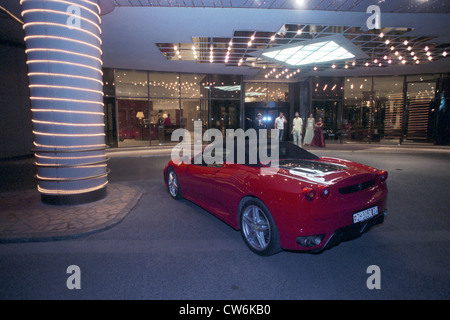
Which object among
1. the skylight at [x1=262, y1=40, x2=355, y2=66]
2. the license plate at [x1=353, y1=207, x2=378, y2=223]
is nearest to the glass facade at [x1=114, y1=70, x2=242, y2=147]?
the skylight at [x1=262, y1=40, x2=355, y2=66]

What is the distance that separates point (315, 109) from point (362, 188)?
18.0 m

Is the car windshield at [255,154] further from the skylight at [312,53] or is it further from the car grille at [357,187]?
the skylight at [312,53]

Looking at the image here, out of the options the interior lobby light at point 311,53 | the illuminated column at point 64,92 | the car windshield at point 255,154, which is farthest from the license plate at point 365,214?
the interior lobby light at point 311,53

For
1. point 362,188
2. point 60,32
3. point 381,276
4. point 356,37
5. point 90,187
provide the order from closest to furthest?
1. point 381,276
2. point 362,188
3. point 60,32
4. point 90,187
5. point 356,37

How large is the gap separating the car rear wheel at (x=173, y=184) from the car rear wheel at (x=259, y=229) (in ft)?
7.71

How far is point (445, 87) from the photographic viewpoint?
18.1m

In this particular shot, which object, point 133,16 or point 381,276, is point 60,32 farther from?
point 381,276

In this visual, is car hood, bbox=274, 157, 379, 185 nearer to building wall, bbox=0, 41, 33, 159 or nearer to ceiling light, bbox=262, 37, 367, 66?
ceiling light, bbox=262, 37, 367, 66

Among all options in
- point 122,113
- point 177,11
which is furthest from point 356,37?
point 122,113

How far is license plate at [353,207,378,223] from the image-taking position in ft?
10.0

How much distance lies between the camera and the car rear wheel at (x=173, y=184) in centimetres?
566

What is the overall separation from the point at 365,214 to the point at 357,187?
13.3 inches

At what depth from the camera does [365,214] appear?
10.3ft

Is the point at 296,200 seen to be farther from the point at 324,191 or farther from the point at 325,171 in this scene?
the point at 325,171
